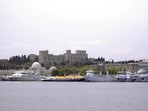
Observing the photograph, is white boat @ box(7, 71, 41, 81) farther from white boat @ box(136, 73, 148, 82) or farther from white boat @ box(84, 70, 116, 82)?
white boat @ box(136, 73, 148, 82)

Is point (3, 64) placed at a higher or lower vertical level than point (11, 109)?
higher

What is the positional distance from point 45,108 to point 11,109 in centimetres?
269

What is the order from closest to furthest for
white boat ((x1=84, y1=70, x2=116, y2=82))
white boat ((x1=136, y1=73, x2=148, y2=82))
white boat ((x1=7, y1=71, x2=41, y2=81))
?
white boat ((x1=84, y1=70, x2=116, y2=82))
white boat ((x1=136, y1=73, x2=148, y2=82))
white boat ((x1=7, y1=71, x2=41, y2=81))

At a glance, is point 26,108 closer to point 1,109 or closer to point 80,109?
point 1,109

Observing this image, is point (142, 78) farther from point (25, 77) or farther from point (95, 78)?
point (25, 77)

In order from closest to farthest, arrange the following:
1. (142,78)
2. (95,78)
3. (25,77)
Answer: (95,78)
(142,78)
(25,77)

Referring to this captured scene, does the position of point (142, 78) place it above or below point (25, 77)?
below

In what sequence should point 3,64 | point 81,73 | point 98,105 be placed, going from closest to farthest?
point 98,105 → point 81,73 → point 3,64

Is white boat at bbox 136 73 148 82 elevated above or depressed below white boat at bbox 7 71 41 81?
below

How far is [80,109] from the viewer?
33969 millimetres

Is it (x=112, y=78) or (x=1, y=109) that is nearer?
(x=1, y=109)

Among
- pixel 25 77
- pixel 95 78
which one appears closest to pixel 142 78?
pixel 95 78

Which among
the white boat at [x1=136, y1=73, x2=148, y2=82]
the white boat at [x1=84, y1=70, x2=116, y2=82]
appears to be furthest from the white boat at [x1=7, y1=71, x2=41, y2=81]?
the white boat at [x1=136, y1=73, x2=148, y2=82]

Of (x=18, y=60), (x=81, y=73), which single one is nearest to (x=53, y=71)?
(x=81, y=73)
